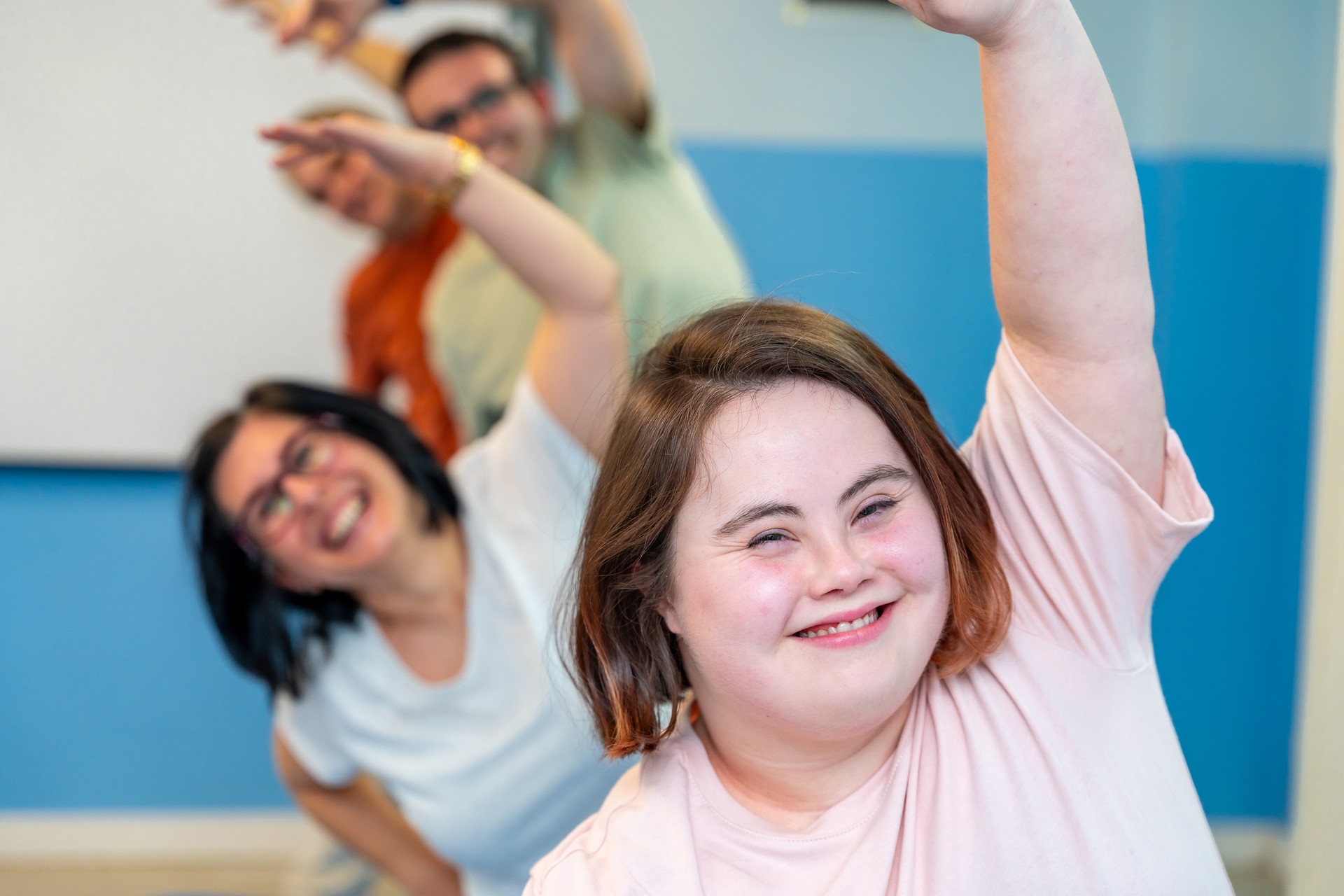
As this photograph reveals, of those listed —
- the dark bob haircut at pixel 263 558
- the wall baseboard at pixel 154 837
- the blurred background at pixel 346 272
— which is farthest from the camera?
the wall baseboard at pixel 154 837

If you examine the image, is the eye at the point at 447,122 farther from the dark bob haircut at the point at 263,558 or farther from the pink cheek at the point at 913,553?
the pink cheek at the point at 913,553

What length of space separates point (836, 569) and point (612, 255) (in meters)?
1.13

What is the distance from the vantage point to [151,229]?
2455mm

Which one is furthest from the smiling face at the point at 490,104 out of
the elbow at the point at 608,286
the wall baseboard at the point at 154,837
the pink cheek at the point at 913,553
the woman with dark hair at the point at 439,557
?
the wall baseboard at the point at 154,837

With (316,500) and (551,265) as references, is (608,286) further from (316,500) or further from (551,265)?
(316,500)

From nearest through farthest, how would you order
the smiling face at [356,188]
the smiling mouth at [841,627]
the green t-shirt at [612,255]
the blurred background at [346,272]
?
the smiling mouth at [841,627] < the green t-shirt at [612,255] < the smiling face at [356,188] < the blurred background at [346,272]

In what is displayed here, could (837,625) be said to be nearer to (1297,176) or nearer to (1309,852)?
(1309,852)

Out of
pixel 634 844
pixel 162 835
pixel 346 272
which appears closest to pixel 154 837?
pixel 162 835

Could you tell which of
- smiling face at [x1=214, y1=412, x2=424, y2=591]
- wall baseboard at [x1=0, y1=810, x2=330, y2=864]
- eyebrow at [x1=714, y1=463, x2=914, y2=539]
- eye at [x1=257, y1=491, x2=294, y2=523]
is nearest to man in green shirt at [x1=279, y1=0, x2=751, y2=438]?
smiling face at [x1=214, y1=412, x2=424, y2=591]

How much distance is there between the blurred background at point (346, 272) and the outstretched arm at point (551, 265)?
983 mm

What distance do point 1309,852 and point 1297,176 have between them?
1.49 meters

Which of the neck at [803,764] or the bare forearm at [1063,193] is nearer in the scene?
the bare forearm at [1063,193]

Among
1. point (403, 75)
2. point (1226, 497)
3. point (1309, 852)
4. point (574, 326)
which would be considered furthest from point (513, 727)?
point (1226, 497)

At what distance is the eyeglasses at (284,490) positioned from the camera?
1543mm
